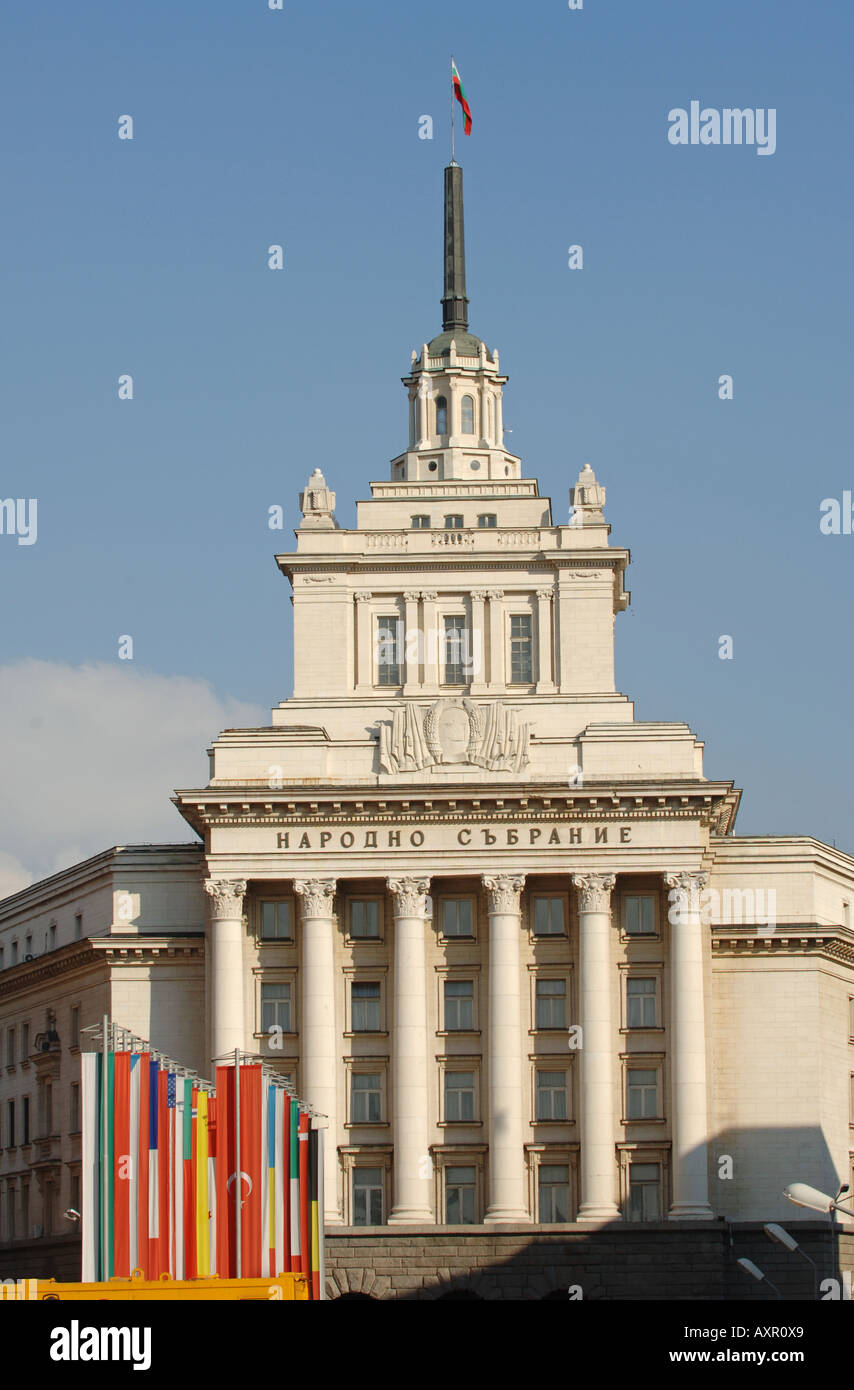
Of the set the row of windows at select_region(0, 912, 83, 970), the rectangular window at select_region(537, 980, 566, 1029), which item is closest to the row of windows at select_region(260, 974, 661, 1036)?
the rectangular window at select_region(537, 980, 566, 1029)

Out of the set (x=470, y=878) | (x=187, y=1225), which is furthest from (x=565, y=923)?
(x=187, y=1225)

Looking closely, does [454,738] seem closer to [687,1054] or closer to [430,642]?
[430,642]

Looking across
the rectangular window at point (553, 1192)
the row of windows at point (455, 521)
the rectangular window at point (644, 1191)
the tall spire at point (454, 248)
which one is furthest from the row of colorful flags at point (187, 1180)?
the tall spire at point (454, 248)

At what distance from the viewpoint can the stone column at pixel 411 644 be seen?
368ft

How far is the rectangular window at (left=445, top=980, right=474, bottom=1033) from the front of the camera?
102 m

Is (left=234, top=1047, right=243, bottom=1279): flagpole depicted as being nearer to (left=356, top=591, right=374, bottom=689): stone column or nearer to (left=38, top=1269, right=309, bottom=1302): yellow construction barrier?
(left=38, top=1269, right=309, bottom=1302): yellow construction barrier

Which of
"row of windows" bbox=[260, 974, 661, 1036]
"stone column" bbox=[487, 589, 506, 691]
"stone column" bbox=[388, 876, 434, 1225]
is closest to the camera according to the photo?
"stone column" bbox=[388, 876, 434, 1225]

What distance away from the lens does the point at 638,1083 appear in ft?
330

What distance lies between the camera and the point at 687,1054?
98.9 m

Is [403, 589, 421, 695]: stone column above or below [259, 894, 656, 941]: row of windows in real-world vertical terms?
above

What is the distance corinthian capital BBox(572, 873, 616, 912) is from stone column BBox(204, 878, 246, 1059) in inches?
543

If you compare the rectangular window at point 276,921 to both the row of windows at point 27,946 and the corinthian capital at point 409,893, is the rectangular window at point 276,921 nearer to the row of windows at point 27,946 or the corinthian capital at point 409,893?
the corinthian capital at point 409,893
